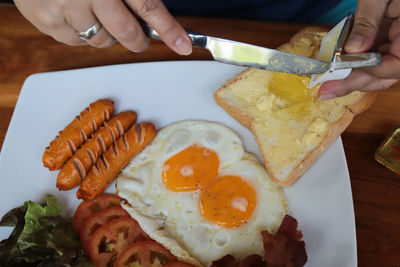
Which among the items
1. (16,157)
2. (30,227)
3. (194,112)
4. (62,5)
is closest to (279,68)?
(194,112)

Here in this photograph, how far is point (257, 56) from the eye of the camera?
6.04 feet

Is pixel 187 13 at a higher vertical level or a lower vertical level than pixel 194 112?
higher

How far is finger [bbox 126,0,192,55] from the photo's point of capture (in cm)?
170

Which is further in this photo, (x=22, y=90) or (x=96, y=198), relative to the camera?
(x=22, y=90)

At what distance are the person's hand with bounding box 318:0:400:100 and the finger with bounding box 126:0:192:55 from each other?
851mm

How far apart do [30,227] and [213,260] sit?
1.17 m

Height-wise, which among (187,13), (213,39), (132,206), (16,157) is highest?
(213,39)

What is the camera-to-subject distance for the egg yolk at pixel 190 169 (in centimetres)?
242

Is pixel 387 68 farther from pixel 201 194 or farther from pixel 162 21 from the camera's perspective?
pixel 201 194

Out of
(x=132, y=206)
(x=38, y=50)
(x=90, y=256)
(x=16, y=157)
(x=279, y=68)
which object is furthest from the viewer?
(x=38, y=50)

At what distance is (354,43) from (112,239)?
71.3 inches

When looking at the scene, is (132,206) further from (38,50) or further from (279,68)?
(38,50)

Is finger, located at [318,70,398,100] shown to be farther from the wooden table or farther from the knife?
the wooden table

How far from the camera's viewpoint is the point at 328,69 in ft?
5.80
